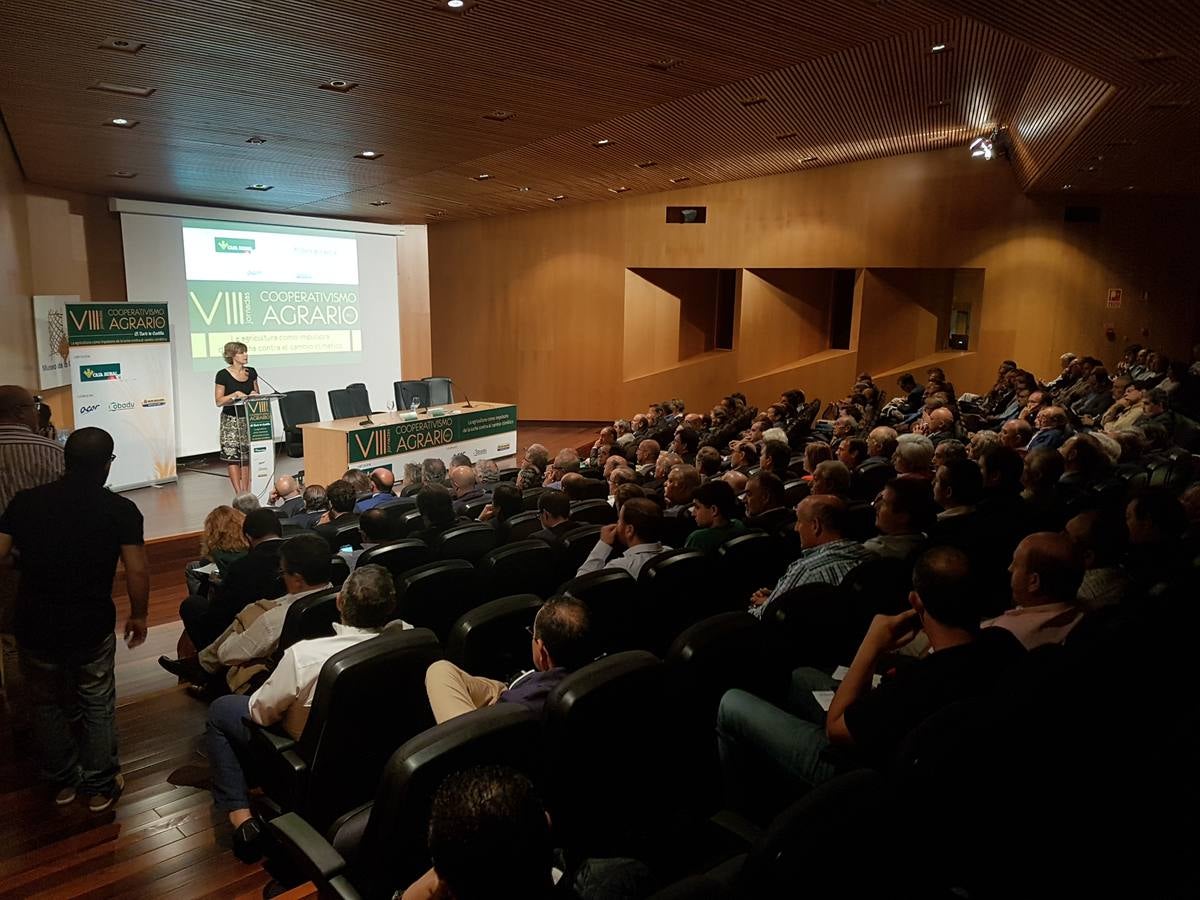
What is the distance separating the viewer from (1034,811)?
177 cm

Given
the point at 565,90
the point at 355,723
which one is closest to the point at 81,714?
the point at 355,723

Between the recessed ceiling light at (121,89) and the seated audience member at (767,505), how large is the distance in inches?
187

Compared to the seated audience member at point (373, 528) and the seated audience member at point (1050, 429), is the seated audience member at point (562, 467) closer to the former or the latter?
the seated audience member at point (373, 528)

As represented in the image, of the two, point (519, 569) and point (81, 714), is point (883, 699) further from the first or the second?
point (81, 714)

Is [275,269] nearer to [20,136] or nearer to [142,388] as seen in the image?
[142,388]

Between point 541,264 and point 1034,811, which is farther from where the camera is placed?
point 541,264

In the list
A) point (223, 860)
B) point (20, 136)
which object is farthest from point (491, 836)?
point (20, 136)

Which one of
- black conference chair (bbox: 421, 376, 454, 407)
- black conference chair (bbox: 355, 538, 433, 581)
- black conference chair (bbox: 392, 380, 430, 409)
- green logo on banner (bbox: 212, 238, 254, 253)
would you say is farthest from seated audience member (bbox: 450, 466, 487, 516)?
green logo on banner (bbox: 212, 238, 254, 253)

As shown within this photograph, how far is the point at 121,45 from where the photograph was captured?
4383 mm

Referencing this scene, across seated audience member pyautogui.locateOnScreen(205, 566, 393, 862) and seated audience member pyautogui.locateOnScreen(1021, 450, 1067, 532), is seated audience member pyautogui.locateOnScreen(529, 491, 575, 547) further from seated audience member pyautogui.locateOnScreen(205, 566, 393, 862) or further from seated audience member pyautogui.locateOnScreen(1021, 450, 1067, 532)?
seated audience member pyautogui.locateOnScreen(1021, 450, 1067, 532)

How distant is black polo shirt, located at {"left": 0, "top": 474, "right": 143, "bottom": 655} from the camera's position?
2.86 metres

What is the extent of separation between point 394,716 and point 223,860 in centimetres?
95

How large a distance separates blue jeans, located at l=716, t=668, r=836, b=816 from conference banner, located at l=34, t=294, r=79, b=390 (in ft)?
26.3

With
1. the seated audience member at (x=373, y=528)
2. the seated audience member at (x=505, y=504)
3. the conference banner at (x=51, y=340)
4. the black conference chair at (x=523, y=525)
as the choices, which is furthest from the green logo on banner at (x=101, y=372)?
the black conference chair at (x=523, y=525)
